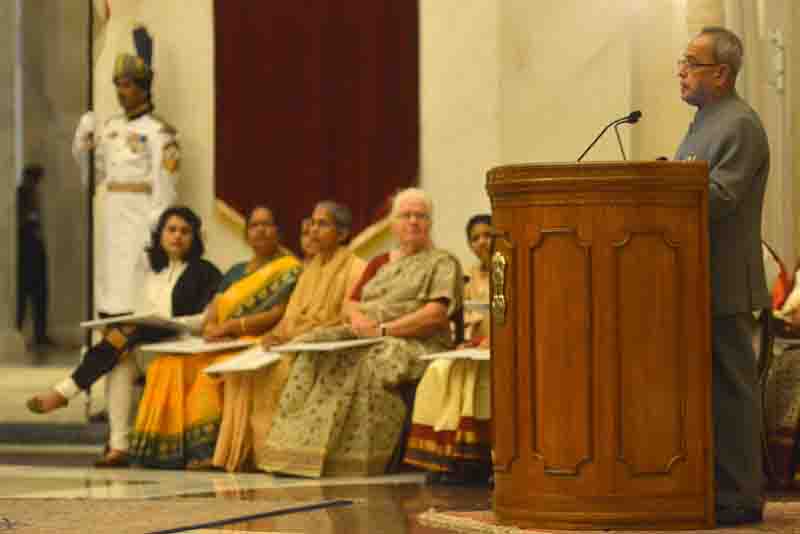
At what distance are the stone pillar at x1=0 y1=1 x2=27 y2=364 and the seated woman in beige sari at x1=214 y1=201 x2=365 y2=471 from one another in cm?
633

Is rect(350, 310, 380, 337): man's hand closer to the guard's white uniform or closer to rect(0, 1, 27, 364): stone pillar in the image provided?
the guard's white uniform

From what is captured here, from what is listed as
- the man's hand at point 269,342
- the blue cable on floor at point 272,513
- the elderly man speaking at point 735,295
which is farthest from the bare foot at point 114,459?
the elderly man speaking at point 735,295

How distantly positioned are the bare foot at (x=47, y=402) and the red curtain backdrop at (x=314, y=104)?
6.08 feet

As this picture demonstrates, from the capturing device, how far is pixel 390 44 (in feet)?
35.8

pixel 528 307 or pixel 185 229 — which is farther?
pixel 185 229

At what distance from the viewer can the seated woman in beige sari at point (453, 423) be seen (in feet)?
26.6

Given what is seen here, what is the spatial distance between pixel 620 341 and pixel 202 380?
4081mm

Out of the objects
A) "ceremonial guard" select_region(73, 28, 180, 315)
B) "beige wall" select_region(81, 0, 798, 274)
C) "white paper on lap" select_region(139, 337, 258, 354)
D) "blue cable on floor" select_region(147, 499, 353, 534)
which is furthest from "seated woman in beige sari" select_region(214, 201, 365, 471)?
"blue cable on floor" select_region(147, 499, 353, 534)

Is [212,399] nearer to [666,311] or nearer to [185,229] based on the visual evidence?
[185,229]

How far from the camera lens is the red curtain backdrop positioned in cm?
1088

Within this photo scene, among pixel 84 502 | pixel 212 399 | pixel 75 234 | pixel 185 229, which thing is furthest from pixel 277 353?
pixel 75 234

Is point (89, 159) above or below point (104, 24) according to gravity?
below

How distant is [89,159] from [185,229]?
1740mm

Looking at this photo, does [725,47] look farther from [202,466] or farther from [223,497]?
[202,466]
